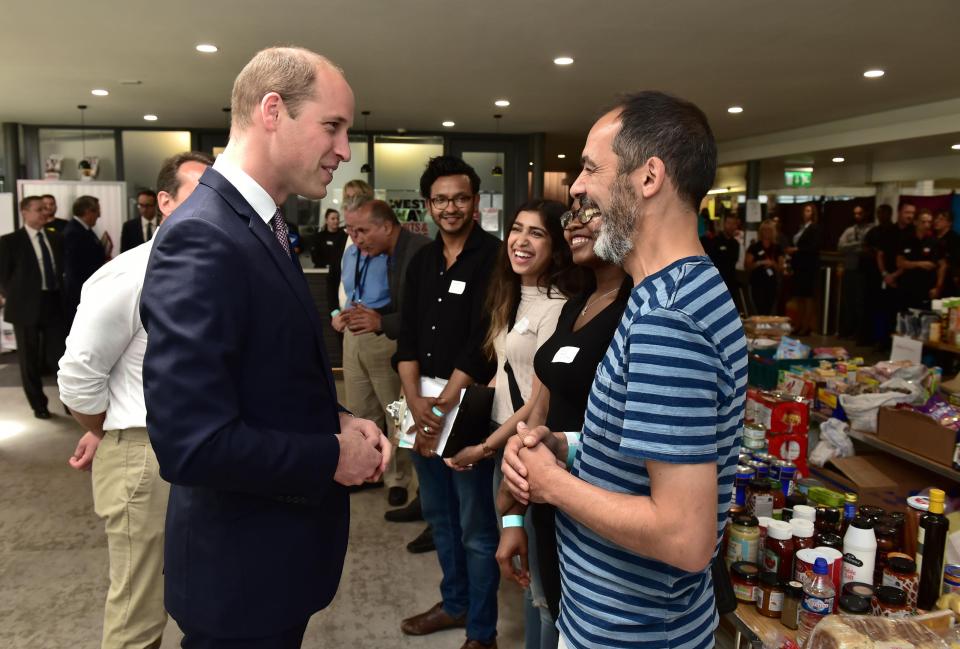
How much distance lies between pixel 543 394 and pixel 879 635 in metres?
0.92

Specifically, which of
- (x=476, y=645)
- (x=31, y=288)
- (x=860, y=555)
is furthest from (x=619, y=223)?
(x=31, y=288)

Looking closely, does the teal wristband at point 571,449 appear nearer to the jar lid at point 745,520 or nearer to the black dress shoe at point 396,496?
the jar lid at point 745,520

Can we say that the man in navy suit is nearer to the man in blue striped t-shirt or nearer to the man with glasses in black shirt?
the man in blue striped t-shirt

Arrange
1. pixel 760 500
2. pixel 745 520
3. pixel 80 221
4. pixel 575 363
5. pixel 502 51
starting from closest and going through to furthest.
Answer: pixel 575 363 → pixel 745 520 → pixel 760 500 → pixel 502 51 → pixel 80 221

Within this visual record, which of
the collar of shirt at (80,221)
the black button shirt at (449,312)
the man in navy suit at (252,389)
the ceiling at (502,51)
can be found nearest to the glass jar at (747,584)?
the man in navy suit at (252,389)

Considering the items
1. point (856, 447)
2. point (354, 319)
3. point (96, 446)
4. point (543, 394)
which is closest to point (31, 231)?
point (354, 319)

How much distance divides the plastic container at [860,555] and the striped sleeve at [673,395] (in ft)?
3.16

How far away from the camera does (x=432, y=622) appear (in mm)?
2588

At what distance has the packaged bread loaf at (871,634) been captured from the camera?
122 centimetres

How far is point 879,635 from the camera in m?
1.27

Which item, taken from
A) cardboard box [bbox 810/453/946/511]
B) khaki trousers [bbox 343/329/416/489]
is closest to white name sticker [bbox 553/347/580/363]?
cardboard box [bbox 810/453/946/511]

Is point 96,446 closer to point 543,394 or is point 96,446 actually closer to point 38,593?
point 543,394

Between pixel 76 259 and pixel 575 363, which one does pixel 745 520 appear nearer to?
pixel 575 363

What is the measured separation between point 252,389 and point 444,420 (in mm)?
1407
